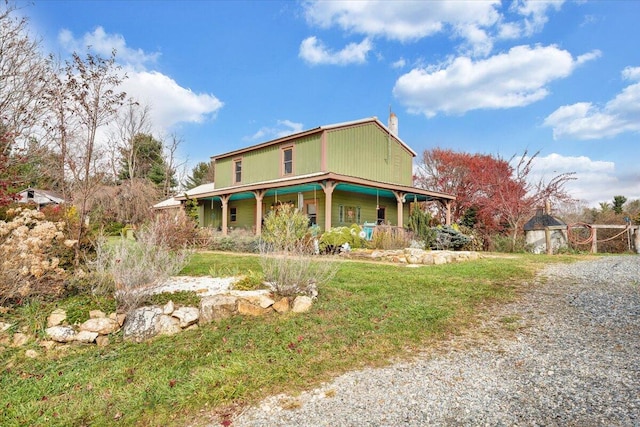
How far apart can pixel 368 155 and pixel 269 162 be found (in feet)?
17.5

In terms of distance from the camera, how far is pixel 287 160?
17.9 meters

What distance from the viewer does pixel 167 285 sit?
19.2ft

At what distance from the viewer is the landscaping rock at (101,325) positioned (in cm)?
427

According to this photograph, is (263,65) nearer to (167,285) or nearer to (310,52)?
(310,52)

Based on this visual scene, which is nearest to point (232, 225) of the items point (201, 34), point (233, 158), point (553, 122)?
point (233, 158)

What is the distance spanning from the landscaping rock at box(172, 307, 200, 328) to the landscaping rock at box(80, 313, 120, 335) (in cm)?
72

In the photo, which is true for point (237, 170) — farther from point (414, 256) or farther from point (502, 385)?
point (502, 385)

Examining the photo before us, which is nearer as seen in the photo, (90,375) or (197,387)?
(197,387)

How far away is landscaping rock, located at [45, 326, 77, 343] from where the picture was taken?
13.7ft

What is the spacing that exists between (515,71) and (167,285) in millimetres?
14119

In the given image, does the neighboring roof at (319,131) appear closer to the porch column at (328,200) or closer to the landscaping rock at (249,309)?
the porch column at (328,200)

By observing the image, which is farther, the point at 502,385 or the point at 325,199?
the point at 325,199

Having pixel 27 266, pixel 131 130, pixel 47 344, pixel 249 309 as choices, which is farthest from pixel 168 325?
pixel 131 130

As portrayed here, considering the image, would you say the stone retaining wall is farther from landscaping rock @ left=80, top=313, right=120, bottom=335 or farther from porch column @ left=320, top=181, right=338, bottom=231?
landscaping rock @ left=80, top=313, right=120, bottom=335
